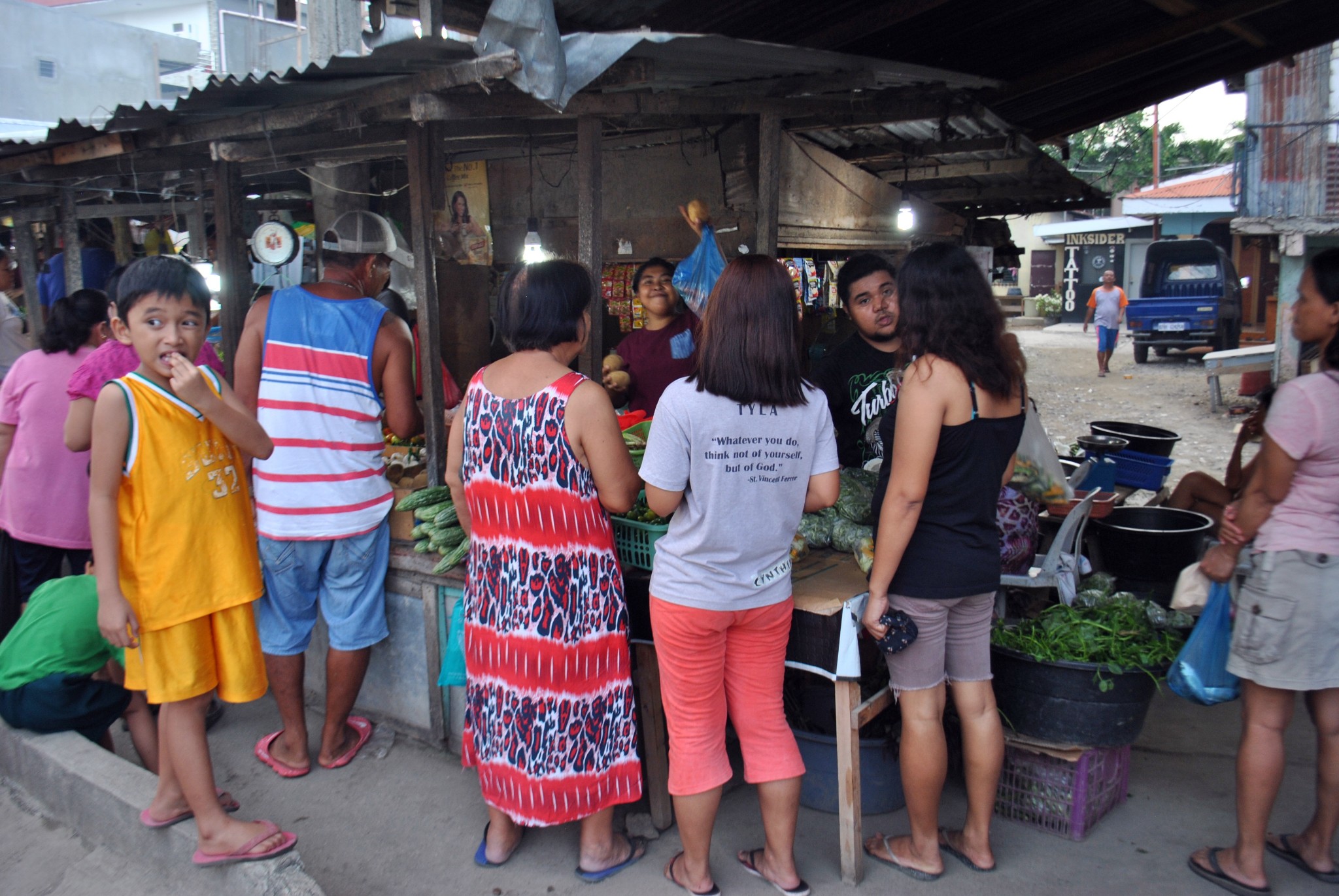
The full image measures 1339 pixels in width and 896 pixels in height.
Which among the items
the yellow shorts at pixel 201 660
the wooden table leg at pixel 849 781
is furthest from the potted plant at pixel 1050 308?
the yellow shorts at pixel 201 660

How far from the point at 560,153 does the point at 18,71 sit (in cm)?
1966

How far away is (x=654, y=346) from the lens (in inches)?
197

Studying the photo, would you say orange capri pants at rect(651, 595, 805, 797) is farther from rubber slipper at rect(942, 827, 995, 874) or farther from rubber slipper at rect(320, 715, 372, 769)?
rubber slipper at rect(320, 715, 372, 769)

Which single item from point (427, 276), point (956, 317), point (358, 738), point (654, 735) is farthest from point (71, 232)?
point (956, 317)

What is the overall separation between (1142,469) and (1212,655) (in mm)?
2590

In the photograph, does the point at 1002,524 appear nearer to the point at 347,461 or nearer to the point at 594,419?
the point at 594,419

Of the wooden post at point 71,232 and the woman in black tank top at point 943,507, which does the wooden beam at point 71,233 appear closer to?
the wooden post at point 71,232

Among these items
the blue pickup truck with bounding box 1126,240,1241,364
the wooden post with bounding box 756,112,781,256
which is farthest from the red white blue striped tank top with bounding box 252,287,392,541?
the blue pickup truck with bounding box 1126,240,1241,364

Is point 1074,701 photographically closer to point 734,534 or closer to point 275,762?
point 734,534

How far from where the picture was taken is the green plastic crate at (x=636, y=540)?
10.3 ft

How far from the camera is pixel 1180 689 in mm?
2961

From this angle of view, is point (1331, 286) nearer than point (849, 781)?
Yes

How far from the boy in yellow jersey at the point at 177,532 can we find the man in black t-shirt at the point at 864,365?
2.27 m

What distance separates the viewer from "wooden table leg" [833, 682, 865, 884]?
2.85m
